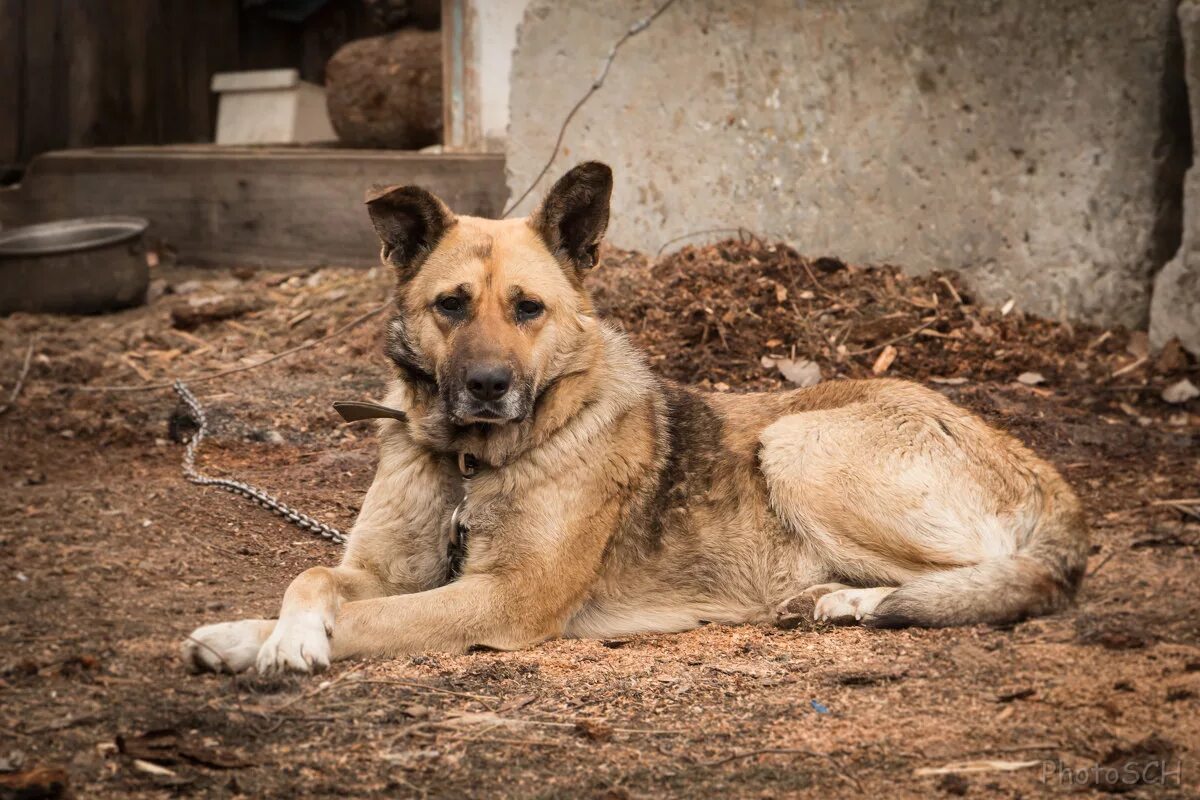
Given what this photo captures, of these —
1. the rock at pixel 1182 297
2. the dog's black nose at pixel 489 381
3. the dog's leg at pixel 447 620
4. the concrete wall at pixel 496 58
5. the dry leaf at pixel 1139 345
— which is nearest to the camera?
the dog's leg at pixel 447 620

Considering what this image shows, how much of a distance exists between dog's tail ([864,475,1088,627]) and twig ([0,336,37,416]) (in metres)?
5.34

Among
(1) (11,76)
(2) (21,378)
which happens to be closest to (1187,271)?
(2) (21,378)

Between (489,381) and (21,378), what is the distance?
472 centimetres

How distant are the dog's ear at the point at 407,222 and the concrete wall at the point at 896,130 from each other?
12.5 feet

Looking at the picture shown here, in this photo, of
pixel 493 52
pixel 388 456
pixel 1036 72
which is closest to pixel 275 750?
pixel 388 456

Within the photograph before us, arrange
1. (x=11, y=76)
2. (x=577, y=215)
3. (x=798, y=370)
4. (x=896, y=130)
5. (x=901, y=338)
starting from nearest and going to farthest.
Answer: (x=577, y=215), (x=798, y=370), (x=901, y=338), (x=896, y=130), (x=11, y=76)

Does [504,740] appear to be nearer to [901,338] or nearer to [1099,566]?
[1099,566]

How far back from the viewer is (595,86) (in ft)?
27.3

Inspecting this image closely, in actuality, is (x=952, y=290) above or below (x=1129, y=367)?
above

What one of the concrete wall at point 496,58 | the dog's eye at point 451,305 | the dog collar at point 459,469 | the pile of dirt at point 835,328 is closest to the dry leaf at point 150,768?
the dog collar at point 459,469

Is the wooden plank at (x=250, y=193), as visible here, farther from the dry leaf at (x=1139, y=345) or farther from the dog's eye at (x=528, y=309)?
the dog's eye at (x=528, y=309)

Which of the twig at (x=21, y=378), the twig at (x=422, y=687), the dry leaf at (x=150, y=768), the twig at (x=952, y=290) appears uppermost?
the twig at (x=952, y=290)

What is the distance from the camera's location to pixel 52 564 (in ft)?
15.3

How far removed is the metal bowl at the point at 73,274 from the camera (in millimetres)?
8953
